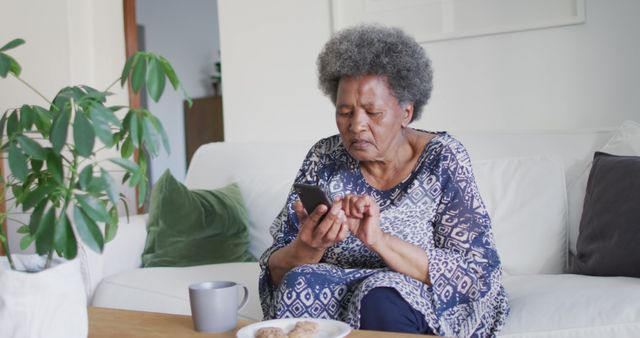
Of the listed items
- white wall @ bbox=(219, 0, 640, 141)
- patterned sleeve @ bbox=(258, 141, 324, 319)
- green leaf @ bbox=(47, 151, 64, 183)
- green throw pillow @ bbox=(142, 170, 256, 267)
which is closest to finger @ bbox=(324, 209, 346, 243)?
patterned sleeve @ bbox=(258, 141, 324, 319)

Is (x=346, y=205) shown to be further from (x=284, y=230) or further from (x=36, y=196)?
(x=36, y=196)

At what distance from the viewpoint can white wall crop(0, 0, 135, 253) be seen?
3.67 m

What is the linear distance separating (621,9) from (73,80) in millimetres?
2722

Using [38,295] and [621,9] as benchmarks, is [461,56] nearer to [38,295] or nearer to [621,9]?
[621,9]

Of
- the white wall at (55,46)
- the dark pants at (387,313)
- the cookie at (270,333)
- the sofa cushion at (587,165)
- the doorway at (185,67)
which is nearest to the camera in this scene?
the cookie at (270,333)

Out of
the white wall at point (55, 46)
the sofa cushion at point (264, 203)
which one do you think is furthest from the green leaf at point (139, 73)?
the white wall at point (55, 46)

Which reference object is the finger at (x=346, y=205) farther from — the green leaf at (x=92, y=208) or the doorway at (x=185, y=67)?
the doorway at (x=185, y=67)

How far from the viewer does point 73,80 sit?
3.67m

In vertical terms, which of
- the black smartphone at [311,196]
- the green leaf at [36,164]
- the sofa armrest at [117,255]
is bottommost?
the sofa armrest at [117,255]

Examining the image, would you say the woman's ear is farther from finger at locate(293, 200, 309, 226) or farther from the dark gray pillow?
the dark gray pillow

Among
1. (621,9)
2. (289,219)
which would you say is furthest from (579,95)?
(289,219)

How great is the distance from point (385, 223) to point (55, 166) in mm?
845

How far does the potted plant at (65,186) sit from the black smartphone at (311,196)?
1.34ft

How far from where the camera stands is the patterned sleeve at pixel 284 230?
5.33 feet
